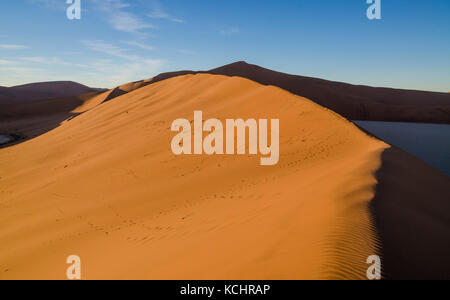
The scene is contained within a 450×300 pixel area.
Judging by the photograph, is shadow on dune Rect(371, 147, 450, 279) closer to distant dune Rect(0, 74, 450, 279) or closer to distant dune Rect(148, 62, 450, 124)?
distant dune Rect(0, 74, 450, 279)

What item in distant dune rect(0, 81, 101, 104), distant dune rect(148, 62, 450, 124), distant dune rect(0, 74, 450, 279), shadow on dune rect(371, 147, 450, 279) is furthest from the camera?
distant dune rect(0, 81, 101, 104)

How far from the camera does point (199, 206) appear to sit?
5867 millimetres

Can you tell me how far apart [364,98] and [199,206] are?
113 ft

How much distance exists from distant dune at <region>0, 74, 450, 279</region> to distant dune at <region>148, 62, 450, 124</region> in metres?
22.3

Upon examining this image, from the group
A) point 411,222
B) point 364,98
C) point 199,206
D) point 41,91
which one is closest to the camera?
point 411,222

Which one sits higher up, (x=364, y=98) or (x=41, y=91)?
(x=41, y=91)

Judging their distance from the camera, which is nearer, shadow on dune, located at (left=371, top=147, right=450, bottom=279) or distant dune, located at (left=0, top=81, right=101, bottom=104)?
shadow on dune, located at (left=371, top=147, right=450, bottom=279)

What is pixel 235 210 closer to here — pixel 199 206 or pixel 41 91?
pixel 199 206

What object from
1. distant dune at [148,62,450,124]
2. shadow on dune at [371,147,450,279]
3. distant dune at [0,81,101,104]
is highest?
distant dune at [0,81,101,104]

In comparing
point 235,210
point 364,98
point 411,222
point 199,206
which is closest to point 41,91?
point 364,98

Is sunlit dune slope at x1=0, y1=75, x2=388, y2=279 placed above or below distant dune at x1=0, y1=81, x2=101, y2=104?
below

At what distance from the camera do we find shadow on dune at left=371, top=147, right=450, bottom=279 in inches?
114

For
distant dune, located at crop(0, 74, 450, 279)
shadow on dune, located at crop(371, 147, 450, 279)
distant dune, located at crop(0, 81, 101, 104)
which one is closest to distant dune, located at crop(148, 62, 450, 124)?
distant dune, located at crop(0, 74, 450, 279)
